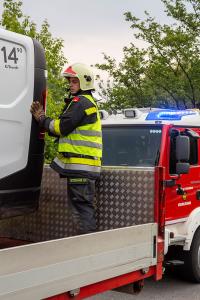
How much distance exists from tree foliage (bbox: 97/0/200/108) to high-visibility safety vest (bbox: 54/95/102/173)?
1321 centimetres

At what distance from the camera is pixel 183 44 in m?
17.7

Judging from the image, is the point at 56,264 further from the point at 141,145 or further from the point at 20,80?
the point at 141,145

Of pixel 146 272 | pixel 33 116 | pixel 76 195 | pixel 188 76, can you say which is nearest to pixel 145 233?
pixel 146 272

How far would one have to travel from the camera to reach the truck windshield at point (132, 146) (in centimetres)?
591

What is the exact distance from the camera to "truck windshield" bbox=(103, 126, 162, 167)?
591cm

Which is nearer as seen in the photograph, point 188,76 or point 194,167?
point 194,167

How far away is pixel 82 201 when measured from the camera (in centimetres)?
A: 418

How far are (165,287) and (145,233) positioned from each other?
2.74m

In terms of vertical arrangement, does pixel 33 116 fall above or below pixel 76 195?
above

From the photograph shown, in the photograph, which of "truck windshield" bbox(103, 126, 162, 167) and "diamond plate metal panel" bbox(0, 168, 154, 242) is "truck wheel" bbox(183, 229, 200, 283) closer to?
"truck windshield" bbox(103, 126, 162, 167)

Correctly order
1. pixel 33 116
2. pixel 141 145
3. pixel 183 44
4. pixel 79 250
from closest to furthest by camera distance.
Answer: pixel 79 250
pixel 33 116
pixel 141 145
pixel 183 44

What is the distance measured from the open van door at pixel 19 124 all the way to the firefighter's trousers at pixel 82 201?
0.96 ft

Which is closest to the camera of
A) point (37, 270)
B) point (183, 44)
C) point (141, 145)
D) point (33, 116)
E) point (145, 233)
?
point (37, 270)

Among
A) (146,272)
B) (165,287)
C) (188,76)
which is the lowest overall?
(165,287)
